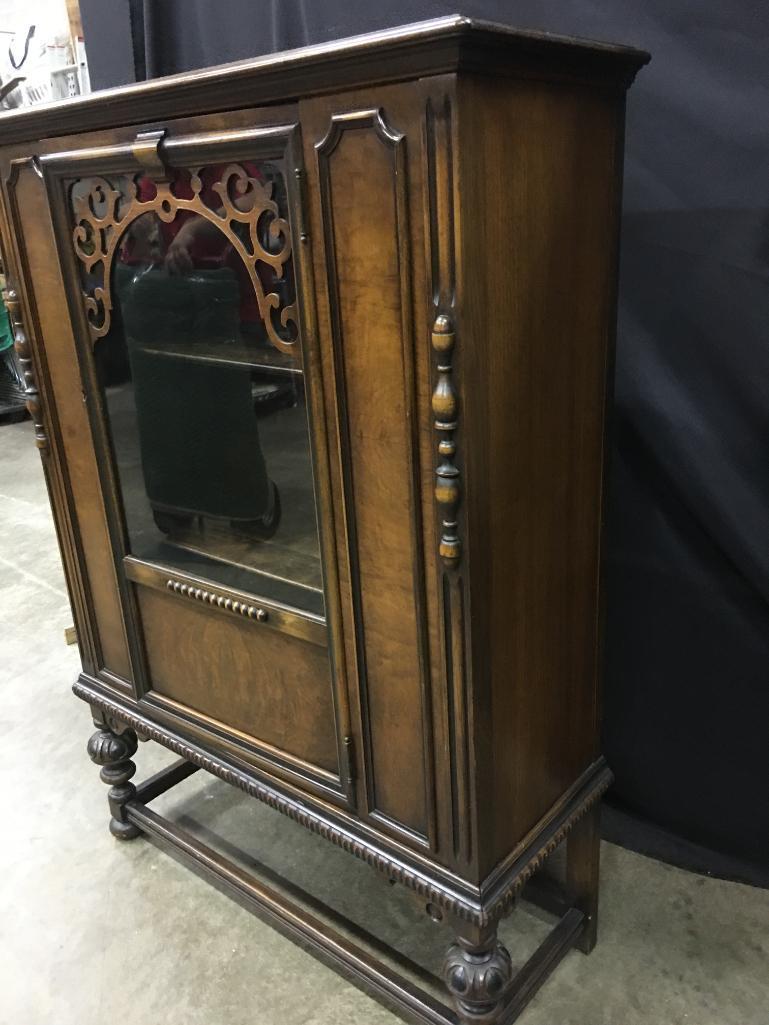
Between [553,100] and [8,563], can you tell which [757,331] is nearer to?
[553,100]

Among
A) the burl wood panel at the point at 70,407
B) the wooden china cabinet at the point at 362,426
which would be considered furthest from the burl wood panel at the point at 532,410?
the burl wood panel at the point at 70,407

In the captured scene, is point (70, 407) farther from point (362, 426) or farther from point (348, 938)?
point (348, 938)

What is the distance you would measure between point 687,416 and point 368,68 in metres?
0.68

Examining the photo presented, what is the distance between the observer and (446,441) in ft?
2.61

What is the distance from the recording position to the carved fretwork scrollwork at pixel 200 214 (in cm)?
88

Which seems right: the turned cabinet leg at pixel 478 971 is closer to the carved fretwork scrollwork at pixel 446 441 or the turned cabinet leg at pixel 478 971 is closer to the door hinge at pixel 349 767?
the door hinge at pixel 349 767

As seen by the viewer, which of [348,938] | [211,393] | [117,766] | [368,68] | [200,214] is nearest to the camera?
[368,68]

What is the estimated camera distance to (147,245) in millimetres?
1033

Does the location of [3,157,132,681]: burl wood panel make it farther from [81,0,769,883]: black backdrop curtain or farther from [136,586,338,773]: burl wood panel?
[81,0,769,883]: black backdrop curtain

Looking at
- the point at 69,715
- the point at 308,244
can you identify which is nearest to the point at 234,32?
the point at 308,244

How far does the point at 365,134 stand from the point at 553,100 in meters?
0.19

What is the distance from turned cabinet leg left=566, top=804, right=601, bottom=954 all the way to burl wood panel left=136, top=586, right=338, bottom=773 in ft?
1.36

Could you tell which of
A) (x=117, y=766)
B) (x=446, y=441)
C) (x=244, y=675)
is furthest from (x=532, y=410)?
(x=117, y=766)

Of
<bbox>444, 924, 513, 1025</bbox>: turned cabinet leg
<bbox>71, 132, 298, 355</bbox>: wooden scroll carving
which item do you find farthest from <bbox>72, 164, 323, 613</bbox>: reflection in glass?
<bbox>444, 924, 513, 1025</bbox>: turned cabinet leg
